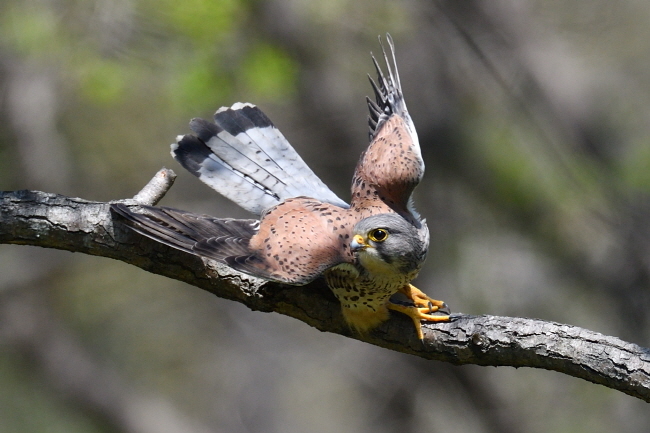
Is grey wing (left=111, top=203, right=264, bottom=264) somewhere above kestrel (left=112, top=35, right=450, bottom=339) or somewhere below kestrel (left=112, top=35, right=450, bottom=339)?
below

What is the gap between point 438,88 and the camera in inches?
267

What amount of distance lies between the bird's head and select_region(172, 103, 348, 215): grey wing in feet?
2.07

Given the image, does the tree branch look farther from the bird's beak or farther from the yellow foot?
the bird's beak

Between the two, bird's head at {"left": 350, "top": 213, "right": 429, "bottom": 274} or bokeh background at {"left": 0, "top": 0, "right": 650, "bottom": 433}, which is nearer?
bird's head at {"left": 350, "top": 213, "right": 429, "bottom": 274}

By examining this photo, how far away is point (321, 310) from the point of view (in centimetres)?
306

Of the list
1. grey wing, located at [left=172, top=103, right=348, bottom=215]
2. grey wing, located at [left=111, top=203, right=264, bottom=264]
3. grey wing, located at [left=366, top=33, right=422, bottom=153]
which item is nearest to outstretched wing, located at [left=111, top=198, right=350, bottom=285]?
grey wing, located at [left=111, top=203, right=264, bottom=264]

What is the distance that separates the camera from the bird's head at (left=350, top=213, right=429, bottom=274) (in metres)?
2.90

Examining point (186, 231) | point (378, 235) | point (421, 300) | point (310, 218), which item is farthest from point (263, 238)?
point (421, 300)

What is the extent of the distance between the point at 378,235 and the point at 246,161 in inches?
37.9

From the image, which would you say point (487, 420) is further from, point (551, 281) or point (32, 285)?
point (32, 285)

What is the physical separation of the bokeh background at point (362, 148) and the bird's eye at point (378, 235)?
2.69 m

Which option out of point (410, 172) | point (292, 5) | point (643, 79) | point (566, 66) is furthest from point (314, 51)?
point (643, 79)

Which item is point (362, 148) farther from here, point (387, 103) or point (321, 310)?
point (321, 310)

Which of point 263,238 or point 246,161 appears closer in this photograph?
point 263,238
